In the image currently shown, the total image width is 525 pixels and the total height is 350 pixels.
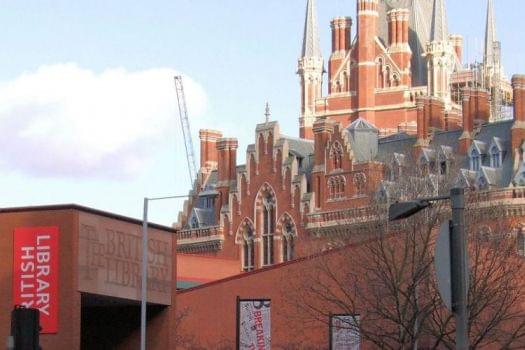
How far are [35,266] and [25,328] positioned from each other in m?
26.1

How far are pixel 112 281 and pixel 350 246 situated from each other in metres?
23.2

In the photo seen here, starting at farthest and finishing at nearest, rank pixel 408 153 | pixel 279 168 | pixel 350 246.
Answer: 1. pixel 279 168
2. pixel 408 153
3. pixel 350 246

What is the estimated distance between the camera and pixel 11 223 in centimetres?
4572

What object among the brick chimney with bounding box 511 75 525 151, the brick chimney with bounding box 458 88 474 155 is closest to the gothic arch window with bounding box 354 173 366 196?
the brick chimney with bounding box 458 88 474 155

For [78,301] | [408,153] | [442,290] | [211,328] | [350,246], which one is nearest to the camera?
[442,290]

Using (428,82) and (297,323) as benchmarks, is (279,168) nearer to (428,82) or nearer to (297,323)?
(428,82)

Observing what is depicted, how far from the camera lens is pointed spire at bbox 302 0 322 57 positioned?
438ft

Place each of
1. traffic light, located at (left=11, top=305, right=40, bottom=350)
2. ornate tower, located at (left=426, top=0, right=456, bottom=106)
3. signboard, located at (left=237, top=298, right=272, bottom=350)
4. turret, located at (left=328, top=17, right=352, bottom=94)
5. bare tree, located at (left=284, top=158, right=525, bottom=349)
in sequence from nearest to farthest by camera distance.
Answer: traffic light, located at (left=11, top=305, right=40, bottom=350) → bare tree, located at (left=284, top=158, right=525, bottom=349) → signboard, located at (left=237, top=298, right=272, bottom=350) → ornate tower, located at (left=426, top=0, right=456, bottom=106) → turret, located at (left=328, top=17, right=352, bottom=94)

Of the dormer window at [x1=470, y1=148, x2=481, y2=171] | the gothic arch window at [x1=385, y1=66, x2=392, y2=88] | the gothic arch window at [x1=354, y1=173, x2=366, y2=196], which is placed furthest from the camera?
the gothic arch window at [x1=385, y1=66, x2=392, y2=88]

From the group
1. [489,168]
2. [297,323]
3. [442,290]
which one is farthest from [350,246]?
[442,290]

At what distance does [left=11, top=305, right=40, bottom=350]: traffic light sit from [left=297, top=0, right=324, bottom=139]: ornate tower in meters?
109

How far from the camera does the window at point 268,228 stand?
109875mm

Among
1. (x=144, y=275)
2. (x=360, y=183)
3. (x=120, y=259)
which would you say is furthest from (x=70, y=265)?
(x=360, y=183)

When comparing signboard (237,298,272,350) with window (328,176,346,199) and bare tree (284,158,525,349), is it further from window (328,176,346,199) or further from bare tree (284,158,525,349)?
window (328,176,346,199)
